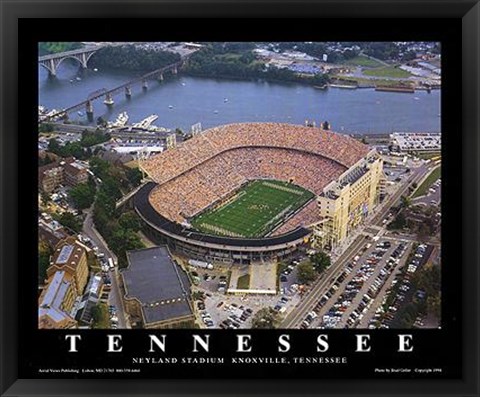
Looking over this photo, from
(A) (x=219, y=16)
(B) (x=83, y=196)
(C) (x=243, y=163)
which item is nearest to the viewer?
(A) (x=219, y=16)

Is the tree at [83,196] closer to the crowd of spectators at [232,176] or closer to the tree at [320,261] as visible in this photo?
the crowd of spectators at [232,176]

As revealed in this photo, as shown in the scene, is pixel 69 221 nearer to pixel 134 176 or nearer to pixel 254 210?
pixel 134 176

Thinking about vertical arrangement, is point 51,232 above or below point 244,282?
above

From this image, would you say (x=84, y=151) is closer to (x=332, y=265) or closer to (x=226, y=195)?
(x=226, y=195)

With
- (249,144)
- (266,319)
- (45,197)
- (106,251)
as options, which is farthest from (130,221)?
(266,319)

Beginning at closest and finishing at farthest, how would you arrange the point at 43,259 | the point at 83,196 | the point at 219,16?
the point at 219,16 < the point at 43,259 < the point at 83,196

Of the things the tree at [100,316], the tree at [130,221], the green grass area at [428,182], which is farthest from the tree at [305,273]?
the tree at [100,316]
